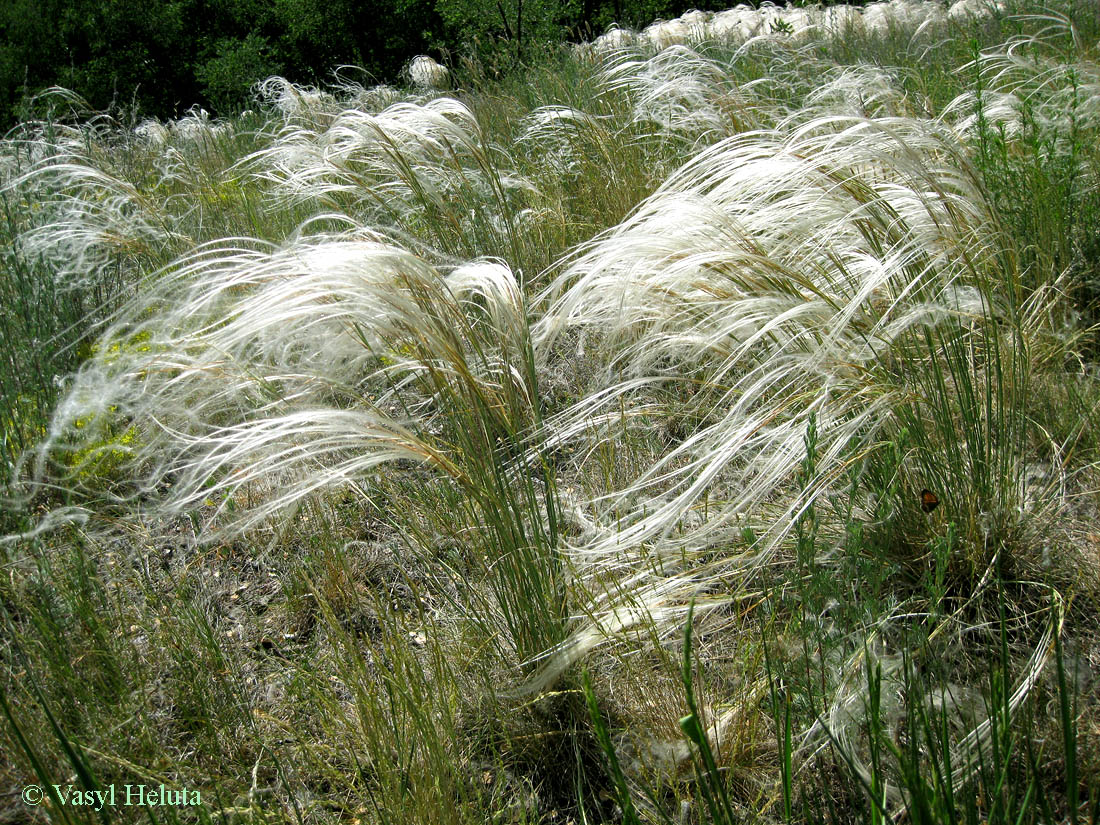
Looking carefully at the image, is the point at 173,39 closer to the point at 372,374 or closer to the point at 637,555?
the point at 372,374

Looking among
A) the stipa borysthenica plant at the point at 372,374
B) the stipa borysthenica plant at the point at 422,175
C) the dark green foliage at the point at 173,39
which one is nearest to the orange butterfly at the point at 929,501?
the stipa borysthenica plant at the point at 372,374

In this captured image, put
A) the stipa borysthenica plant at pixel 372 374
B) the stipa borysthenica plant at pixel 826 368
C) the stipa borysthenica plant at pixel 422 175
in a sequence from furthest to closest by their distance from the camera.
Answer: the stipa borysthenica plant at pixel 422 175, the stipa borysthenica plant at pixel 826 368, the stipa borysthenica plant at pixel 372 374

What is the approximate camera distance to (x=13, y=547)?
5.41 feet

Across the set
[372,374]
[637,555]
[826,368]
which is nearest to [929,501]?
[826,368]

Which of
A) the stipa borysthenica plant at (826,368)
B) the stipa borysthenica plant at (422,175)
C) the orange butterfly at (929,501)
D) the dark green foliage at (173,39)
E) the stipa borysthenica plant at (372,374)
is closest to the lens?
the stipa borysthenica plant at (372,374)

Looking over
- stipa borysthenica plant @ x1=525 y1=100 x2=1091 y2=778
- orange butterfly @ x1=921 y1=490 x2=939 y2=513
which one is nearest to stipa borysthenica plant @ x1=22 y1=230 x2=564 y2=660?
stipa borysthenica plant @ x1=525 y1=100 x2=1091 y2=778

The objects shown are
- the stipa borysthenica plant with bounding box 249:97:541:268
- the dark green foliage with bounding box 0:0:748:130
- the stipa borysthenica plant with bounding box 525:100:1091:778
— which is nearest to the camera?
the stipa borysthenica plant with bounding box 525:100:1091:778

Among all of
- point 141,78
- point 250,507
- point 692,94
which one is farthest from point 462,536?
point 141,78

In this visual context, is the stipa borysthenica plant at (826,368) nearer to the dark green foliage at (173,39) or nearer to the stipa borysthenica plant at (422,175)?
the stipa borysthenica plant at (422,175)

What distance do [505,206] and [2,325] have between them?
1.70 meters

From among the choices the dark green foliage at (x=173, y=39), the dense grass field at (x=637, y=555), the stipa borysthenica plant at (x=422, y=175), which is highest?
the dark green foliage at (x=173, y=39)

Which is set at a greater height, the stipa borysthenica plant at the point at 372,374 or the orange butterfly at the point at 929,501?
the stipa borysthenica plant at the point at 372,374

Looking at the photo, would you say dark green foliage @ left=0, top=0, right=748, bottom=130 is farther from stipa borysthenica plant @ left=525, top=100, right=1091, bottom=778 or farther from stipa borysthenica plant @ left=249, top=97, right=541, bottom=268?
stipa borysthenica plant @ left=525, top=100, right=1091, bottom=778

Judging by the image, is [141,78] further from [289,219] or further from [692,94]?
[692,94]
